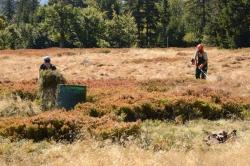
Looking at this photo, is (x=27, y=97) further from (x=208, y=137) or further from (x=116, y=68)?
(x=116, y=68)

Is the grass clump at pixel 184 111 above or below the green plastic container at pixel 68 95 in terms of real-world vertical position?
below

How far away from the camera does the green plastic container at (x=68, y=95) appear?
14.3m

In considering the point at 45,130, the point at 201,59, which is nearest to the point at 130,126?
the point at 45,130

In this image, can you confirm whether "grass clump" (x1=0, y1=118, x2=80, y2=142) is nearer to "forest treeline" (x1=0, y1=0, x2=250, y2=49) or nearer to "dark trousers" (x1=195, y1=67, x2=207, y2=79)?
"dark trousers" (x1=195, y1=67, x2=207, y2=79)

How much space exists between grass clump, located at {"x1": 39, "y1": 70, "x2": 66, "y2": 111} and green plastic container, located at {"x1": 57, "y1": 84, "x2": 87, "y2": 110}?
0.75 meters

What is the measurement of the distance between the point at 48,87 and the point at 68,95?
4.82 ft

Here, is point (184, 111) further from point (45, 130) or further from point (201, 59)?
point (201, 59)

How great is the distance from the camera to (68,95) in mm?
14281

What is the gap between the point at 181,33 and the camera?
96.9 meters

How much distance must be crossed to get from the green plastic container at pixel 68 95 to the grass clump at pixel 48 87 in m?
0.75

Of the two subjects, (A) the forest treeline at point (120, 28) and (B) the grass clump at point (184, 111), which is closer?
(B) the grass clump at point (184, 111)

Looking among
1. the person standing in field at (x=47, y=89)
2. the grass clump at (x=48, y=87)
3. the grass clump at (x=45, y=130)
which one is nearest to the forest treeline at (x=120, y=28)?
the grass clump at (x=48, y=87)

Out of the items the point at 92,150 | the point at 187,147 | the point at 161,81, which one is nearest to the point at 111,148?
the point at 92,150

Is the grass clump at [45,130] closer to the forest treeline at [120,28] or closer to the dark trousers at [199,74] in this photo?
the dark trousers at [199,74]
